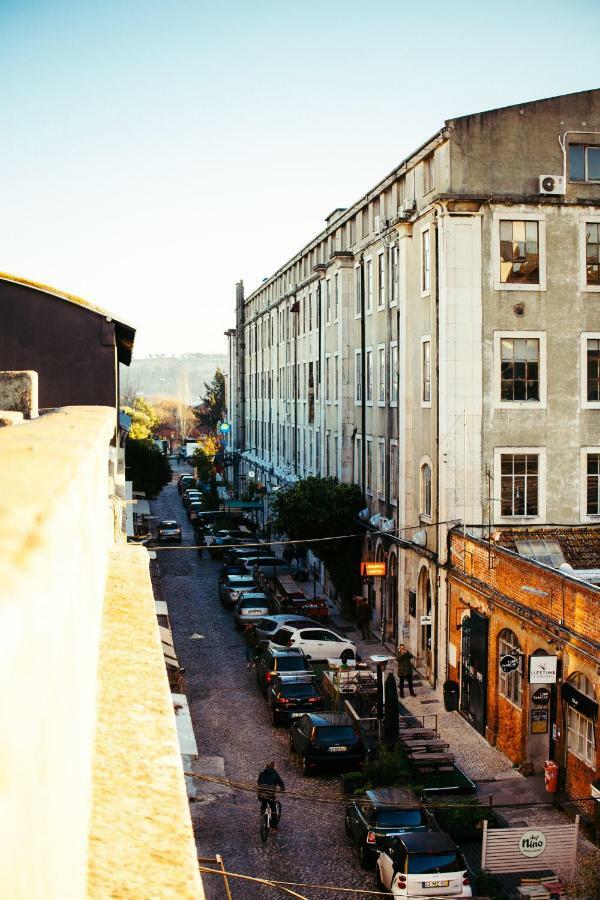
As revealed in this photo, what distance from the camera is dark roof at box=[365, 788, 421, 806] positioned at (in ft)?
59.0

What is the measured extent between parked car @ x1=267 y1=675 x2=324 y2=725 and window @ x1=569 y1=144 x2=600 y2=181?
52.5 ft

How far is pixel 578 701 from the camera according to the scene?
2034 cm

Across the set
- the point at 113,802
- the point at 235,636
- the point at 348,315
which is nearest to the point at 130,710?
the point at 113,802

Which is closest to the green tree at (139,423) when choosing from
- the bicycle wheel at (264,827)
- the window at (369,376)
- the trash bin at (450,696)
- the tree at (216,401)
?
the tree at (216,401)

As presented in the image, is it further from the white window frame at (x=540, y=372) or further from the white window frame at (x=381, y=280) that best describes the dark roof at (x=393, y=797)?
the white window frame at (x=381, y=280)

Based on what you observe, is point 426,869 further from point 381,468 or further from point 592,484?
point 381,468

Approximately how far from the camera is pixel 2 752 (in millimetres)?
1064

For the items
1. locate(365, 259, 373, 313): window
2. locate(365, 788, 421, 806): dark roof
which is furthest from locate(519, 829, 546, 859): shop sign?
locate(365, 259, 373, 313): window

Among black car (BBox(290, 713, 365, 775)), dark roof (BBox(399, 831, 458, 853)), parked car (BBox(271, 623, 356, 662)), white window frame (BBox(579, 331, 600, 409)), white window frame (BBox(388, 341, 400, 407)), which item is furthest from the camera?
white window frame (BBox(388, 341, 400, 407))

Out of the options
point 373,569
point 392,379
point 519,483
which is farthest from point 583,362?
point 373,569

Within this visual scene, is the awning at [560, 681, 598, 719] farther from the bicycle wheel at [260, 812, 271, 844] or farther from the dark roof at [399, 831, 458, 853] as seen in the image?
the bicycle wheel at [260, 812, 271, 844]

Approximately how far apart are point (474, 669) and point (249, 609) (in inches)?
510

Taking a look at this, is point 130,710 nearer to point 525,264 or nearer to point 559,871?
point 559,871

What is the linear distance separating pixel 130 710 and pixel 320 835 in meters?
16.8
